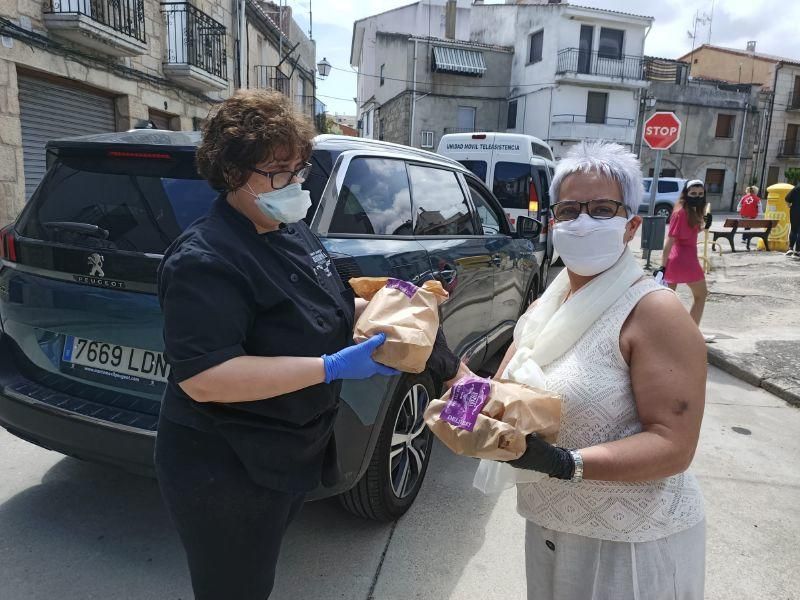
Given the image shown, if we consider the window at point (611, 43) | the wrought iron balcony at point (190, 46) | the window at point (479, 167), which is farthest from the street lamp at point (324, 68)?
the window at point (611, 43)

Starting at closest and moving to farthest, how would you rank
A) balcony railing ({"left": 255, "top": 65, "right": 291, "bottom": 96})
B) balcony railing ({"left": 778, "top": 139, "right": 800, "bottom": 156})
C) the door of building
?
the door of building → balcony railing ({"left": 255, "top": 65, "right": 291, "bottom": 96}) → balcony railing ({"left": 778, "top": 139, "right": 800, "bottom": 156})

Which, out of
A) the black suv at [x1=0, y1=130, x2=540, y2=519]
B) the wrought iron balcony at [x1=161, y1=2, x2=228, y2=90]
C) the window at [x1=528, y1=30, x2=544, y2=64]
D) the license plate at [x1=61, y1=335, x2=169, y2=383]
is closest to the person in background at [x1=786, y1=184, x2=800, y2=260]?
the black suv at [x1=0, y1=130, x2=540, y2=519]

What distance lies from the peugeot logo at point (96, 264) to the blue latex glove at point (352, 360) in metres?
1.33

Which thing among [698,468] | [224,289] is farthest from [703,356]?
[698,468]

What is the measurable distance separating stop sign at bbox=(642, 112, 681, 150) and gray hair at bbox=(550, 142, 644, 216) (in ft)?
28.2

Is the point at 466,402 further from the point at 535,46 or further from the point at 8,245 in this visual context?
the point at 535,46

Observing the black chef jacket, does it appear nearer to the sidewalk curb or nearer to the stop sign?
the sidewalk curb

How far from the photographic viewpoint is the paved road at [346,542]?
89.4 inches

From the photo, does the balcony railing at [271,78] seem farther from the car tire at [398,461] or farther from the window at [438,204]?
the car tire at [398,461]

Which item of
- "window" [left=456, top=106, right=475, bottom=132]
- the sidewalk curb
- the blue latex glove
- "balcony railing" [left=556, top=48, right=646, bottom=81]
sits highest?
"balcony railing" [left=556, top=48, right=646, bottom=81]

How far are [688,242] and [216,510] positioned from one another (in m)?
5.68

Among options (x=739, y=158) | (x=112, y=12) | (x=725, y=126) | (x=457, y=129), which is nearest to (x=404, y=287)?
(x=112, y=12)

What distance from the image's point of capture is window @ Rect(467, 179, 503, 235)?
4321 mm

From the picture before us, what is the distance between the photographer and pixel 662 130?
900 cm
